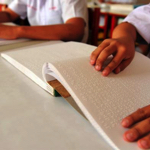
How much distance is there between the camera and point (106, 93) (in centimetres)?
36

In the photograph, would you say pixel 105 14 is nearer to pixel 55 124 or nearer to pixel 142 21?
pixel 142 21

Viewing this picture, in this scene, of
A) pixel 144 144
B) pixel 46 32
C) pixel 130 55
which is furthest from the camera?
pixel 46 32

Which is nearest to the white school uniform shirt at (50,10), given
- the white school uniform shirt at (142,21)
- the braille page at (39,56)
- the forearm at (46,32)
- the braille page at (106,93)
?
the forearm at (46,32)

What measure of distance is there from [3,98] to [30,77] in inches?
4.2

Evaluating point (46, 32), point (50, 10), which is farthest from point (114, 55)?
point (50, 10)

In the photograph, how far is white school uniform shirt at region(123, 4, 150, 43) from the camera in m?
0.74

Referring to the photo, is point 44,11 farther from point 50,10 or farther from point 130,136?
point 130,136

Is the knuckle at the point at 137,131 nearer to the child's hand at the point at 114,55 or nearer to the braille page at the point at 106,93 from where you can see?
the braille page at the point at 106,93

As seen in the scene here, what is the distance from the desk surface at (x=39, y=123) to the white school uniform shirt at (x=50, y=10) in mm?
691

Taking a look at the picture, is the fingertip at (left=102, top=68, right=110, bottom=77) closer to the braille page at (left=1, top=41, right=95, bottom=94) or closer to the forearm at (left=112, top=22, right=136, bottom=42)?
the braille page at (left=1, top=41, right=95, bottom=94)

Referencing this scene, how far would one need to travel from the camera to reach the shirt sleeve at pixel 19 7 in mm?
1323

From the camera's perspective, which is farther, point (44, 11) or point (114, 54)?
point (44, 11)

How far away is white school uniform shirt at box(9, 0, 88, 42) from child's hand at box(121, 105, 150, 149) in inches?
31.2

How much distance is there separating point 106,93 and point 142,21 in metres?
0.51
